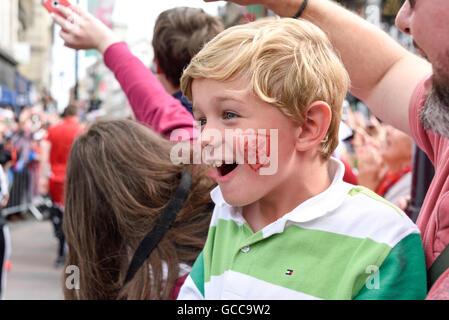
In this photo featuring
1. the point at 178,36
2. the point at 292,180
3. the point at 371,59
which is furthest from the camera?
the point at 178,36

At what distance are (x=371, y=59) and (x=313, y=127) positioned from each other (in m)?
0.59

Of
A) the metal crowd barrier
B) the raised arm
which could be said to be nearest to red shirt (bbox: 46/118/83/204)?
the metal crowd barrier

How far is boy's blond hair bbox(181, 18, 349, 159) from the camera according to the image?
113 cm

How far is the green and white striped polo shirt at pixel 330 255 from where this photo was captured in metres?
1.03

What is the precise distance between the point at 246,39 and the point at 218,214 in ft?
1.33

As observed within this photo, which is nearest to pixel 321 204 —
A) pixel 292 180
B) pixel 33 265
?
pixel 292 180

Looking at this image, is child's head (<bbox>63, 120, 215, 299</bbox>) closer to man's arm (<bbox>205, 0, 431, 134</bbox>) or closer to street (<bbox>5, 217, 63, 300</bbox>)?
man's arm (<bbox>205, 0, 431, 134</bbox>)

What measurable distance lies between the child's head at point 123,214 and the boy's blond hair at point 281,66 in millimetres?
791

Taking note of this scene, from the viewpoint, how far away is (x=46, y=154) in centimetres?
896

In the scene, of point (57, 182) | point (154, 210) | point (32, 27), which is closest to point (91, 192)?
point (154, 210)

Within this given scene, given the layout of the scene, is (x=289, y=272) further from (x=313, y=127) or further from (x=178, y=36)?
(x=178, y=36)

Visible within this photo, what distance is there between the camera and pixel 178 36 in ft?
8.44

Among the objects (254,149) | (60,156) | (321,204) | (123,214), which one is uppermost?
(254,149)

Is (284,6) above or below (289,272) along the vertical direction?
above
